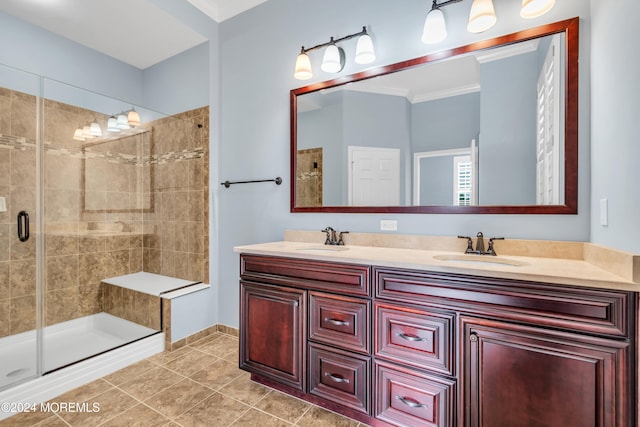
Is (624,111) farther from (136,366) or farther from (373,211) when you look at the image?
(136,366)

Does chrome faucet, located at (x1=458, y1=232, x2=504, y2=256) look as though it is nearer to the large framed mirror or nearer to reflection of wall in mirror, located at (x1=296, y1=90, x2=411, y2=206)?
the large framed mirror

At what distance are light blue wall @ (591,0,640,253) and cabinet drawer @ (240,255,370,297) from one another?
3.35 ft

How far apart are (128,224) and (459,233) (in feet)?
9.93

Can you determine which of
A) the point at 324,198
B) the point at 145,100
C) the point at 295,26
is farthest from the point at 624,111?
the point at 145,100

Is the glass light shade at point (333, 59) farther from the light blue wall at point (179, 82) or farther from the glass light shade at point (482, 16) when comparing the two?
the light blue wall at point (179, 82)

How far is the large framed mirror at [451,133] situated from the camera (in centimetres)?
154

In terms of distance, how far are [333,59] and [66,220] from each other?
255 centimetres

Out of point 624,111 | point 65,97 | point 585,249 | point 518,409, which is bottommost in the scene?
point 518,409

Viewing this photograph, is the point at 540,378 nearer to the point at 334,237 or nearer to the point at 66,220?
the point at 334,237

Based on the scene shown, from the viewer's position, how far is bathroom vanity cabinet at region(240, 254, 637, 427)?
1.03 m

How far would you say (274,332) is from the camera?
5.88 feet

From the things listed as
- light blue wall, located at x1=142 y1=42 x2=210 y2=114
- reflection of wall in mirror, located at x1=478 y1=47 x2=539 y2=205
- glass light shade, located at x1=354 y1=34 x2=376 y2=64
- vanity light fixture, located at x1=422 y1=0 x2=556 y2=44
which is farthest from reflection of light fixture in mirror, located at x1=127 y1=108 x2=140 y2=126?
reflection of wall in mirror, located at x1=478 y1=47 x2=539 y2=205

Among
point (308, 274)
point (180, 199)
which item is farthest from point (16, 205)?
point (308, 274)

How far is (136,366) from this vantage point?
2.17 metres
